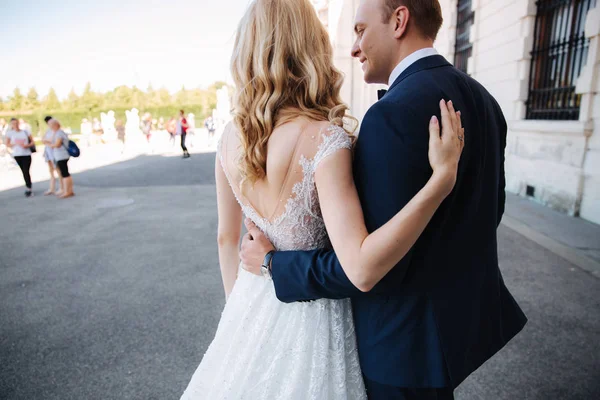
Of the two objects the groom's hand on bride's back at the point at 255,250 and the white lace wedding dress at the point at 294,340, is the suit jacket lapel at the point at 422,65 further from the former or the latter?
the groom's hand on bride's back at the point at 255,250

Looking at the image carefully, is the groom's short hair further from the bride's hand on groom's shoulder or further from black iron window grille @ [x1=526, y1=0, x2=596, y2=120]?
black iron window grille @ [x1=526, y1=0, x2=596, y2=120]

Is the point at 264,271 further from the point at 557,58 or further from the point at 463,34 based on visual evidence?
the point at 463,34

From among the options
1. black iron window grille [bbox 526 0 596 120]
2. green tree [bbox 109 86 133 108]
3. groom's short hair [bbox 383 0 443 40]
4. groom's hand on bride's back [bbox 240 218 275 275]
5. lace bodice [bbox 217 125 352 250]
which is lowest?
groom's hand on bride's back [bbox 240 218 275 275]

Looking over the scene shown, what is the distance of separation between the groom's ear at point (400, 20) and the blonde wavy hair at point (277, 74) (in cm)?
25

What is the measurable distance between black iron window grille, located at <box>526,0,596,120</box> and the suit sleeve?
6.98m

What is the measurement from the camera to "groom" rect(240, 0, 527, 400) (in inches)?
41.6

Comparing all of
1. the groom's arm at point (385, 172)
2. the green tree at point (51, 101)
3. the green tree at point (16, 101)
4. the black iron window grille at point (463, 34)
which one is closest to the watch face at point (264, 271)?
the groom's arm at point (385, 172)

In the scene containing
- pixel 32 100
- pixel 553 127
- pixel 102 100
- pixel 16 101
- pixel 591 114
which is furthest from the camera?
pixel 102 100

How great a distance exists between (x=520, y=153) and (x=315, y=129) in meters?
7.98

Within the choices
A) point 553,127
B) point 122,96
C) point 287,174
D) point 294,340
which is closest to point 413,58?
point 287,174

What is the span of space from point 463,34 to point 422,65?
1095 centimetres

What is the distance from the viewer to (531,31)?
7422 millimetres

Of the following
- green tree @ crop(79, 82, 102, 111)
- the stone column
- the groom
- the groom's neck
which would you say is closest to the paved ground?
the stone column

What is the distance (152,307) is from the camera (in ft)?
12.7
